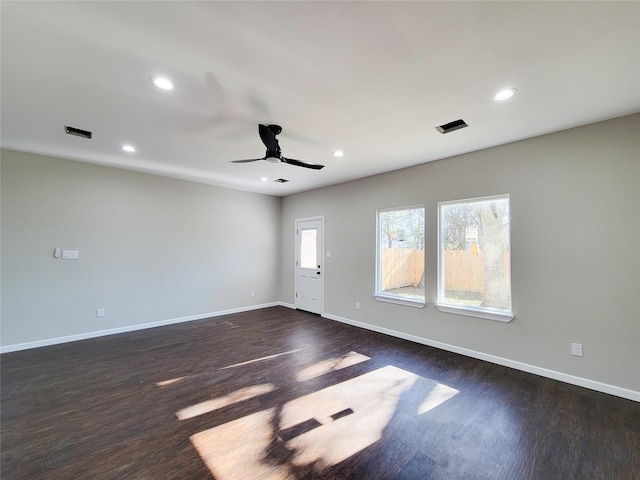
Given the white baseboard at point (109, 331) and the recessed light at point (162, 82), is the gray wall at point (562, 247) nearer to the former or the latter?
the recessed light at point (162, 82)

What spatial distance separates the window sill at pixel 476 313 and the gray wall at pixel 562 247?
0.07 metres

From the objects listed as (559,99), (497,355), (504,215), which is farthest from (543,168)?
(497,355)

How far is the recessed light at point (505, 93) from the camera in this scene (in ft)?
7.61

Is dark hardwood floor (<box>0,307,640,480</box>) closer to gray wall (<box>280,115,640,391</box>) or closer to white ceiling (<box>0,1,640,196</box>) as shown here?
gray wall (<box>280,115,640,391</box>)

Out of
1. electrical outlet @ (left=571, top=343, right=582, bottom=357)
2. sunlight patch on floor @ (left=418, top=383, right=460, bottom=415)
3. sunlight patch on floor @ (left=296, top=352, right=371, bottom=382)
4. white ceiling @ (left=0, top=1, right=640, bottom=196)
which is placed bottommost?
sunlight patch on floor @ (left=296, top=352, right=371, bottom=382)

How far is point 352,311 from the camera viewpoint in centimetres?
534

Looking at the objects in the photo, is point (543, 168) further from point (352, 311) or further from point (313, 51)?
point (352, 311)

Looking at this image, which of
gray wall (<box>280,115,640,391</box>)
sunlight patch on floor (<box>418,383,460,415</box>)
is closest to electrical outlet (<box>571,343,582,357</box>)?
gray wall (<box>280,115,640,391</box>)

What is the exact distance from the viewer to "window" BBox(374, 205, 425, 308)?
442 centimetres

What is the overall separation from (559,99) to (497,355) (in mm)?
2935

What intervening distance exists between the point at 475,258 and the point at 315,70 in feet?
10.4

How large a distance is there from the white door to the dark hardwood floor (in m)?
2.29

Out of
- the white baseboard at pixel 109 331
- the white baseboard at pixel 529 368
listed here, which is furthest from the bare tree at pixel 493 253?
the white baseboard at pixel 109 331

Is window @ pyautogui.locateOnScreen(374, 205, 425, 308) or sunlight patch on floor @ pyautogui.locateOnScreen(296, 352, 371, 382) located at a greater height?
window @ pyautogui.locateOnScreen(374, 205, 425, 308)
